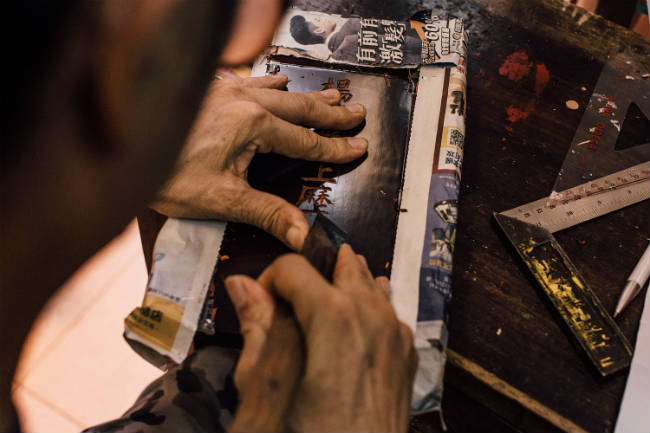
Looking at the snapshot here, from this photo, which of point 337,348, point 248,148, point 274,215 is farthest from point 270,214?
point 337,348

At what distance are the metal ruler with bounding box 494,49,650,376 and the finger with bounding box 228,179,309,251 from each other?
31 cm

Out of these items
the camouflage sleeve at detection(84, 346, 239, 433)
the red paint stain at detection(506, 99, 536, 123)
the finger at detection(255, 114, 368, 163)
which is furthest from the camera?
the red paint stain at detection(506, 99, 536, 123)

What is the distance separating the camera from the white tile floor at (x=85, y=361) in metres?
1.03

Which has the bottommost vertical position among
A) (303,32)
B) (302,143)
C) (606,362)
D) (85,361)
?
(85,361)

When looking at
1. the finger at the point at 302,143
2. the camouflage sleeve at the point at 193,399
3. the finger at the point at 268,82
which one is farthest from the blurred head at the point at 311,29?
the camouflage sleeve at the point at 193,399

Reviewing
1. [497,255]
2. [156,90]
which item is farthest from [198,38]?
[497,255]

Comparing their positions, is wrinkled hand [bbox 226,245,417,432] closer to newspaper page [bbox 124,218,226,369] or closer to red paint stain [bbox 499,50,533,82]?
newspaper page [bbox 124,218,226,369]

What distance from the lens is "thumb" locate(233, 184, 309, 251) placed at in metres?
0.56

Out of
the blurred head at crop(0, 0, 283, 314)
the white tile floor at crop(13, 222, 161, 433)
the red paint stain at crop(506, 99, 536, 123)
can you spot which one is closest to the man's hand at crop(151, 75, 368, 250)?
the red paint stain at crop(506, 99, 536, 123)

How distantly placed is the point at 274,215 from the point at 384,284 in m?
0.18

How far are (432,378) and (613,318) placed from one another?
0.95ft

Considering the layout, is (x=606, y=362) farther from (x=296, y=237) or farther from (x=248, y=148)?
(x=248, y=148)

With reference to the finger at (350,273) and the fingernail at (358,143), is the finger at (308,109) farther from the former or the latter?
the finger at (350,273)

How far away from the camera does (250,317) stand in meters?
0.44
